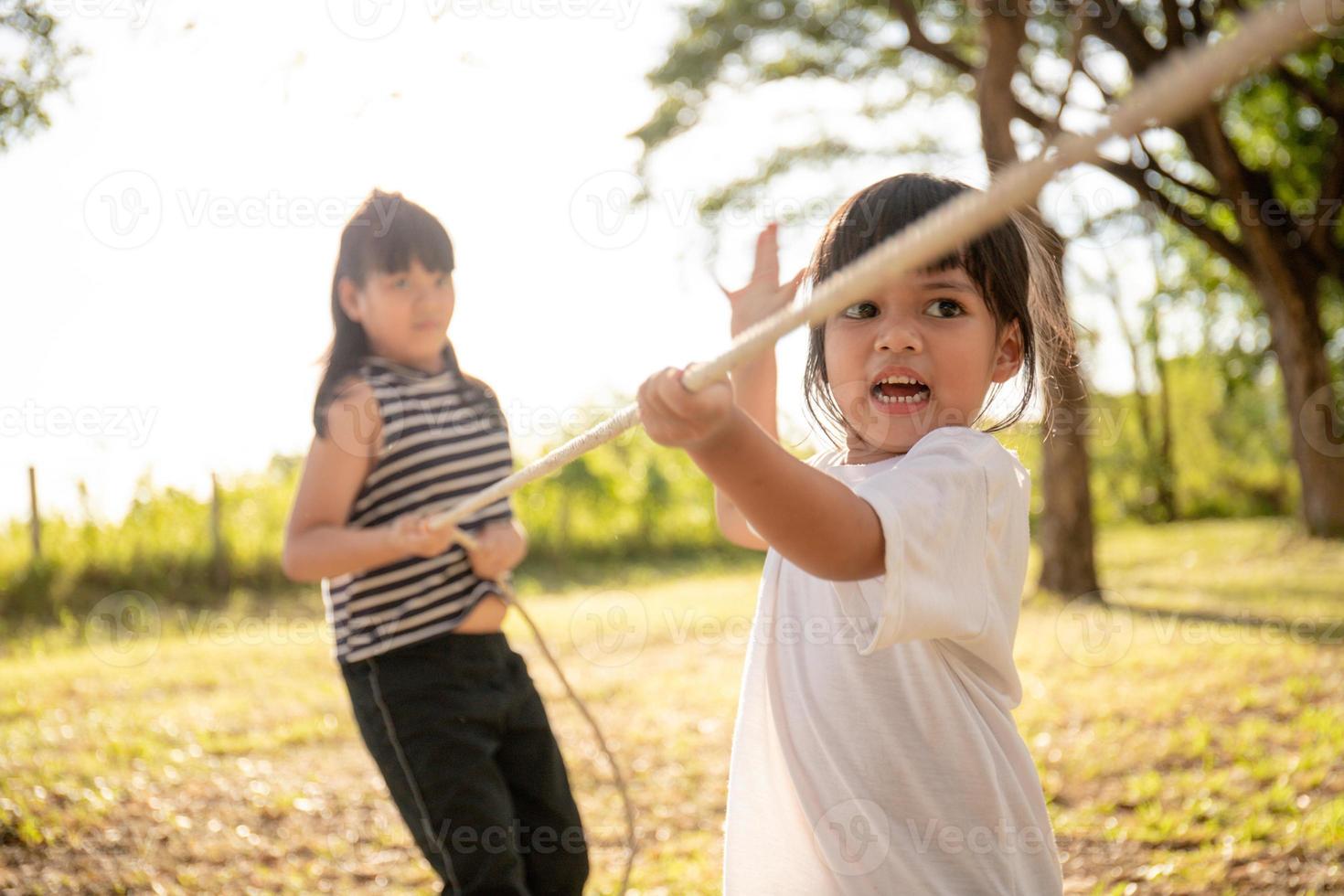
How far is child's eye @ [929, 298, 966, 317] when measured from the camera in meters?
1.41

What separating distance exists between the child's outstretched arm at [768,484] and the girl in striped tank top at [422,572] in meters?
1.05

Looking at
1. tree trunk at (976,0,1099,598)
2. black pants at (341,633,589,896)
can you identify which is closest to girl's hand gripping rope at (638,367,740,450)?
black pants at (341,633,589,896)

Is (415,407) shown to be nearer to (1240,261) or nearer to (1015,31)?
(1015,31)

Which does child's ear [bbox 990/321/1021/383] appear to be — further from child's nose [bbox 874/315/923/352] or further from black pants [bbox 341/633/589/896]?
black pants [bbox 341/633/589/896]

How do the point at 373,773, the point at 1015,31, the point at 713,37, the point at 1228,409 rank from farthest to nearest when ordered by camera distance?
the point at 1228,409 → the point at 713,37 → the point at 1015,31 → the point at 373,773

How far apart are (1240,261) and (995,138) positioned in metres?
4.43

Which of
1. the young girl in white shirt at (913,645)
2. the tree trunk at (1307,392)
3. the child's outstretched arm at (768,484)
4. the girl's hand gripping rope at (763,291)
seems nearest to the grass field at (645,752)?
the young girl in white shirt at (913,645)

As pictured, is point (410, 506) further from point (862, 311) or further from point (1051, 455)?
point (1051, 455)

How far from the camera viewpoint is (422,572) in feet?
7.09

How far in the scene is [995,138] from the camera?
22.8 feet

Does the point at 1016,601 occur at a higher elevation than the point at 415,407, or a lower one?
lower

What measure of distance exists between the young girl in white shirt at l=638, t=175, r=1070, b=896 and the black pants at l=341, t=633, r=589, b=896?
61 centimetres

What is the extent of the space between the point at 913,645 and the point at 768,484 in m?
0.46

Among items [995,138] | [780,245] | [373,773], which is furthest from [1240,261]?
[780,245]
